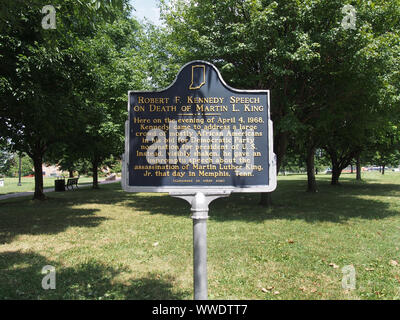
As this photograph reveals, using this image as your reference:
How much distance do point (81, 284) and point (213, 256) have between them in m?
2.56

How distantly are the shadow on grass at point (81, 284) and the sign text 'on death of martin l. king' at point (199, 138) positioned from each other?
5.81ft

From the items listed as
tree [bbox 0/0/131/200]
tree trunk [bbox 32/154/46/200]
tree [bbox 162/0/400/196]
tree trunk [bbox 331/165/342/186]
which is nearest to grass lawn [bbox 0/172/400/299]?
tree [bbox 0/0/131/200]

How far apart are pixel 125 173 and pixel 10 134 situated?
10.3 metres

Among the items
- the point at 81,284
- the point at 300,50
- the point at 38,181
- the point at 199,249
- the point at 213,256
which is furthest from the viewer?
the point at 38,181

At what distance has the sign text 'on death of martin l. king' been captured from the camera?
3.75 meters

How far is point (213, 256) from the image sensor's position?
5.97m

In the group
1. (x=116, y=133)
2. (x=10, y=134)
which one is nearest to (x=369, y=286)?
(x=10, y=134)

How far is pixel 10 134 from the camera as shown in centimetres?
1157

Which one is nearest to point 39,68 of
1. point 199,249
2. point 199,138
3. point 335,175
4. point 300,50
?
point 199,138

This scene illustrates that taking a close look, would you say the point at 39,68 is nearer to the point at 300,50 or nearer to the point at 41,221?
the point at 41,221

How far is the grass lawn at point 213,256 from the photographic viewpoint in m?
4.46

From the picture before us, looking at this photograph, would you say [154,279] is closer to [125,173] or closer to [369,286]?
[125,173]

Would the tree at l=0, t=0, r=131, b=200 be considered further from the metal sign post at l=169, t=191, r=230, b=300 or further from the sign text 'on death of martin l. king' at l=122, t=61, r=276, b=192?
the metal sign post at l=169, t=191, r=230, b=300

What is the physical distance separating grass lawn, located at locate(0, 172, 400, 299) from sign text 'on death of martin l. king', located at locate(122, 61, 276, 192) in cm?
183
